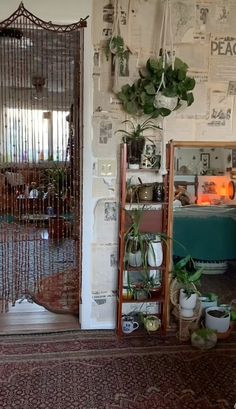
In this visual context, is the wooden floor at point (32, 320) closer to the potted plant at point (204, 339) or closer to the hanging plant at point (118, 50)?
the potted plant at point (204, 339)

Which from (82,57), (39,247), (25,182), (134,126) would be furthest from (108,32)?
(39,247)

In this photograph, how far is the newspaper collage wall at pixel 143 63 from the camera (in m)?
2.72

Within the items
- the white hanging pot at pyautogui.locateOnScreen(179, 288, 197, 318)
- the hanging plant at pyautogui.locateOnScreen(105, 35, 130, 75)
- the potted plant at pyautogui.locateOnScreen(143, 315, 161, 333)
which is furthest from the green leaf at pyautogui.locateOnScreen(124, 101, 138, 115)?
the potted plant at pyautogui.locateOnScreen(143, 315, 161, 333)

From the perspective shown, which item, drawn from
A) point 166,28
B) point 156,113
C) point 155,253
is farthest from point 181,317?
point 166,28

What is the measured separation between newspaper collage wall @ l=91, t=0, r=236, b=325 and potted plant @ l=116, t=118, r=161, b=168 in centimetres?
8

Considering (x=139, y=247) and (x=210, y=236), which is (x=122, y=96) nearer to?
(x=139, y=247)

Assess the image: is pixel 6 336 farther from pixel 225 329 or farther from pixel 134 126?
pixel 134 126

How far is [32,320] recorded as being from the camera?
3068 mm

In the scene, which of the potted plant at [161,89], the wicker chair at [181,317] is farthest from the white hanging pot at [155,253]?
the potted plant at [161,89]

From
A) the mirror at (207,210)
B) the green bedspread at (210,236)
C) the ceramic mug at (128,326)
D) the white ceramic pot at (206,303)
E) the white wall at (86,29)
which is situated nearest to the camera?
the white wall at (86,29)

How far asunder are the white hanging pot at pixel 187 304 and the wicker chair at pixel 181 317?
3 centimetres

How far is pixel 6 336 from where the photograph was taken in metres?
2.83

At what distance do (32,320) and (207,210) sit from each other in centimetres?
189

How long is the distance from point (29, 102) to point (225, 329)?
2.15 metres
